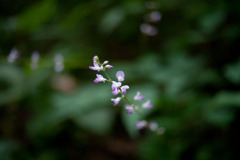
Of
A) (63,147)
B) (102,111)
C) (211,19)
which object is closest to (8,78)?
(63,147)

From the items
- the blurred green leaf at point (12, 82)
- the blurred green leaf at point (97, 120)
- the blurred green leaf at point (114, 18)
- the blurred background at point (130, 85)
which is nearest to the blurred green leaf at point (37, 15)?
the blurred background at point (130, 85)

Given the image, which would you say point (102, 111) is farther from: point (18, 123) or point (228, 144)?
point (18, 123)

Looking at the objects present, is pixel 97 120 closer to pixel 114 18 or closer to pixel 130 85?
pixel 130 85

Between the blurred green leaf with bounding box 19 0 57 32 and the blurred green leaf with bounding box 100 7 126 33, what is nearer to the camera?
the blurred green leaf with bounding box 19 0 57 32

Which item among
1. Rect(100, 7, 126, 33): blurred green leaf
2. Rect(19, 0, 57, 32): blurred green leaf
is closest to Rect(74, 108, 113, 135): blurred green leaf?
Rect(100, 7, 126, 33): blurred green leaf

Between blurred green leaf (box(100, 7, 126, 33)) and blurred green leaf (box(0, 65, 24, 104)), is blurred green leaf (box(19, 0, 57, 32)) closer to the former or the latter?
blurred green leaf (box(0, 65, 24, 104))

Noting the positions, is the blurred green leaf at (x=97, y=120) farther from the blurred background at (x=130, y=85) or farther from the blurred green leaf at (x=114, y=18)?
the blurred green leaf at (x=114, y=18)

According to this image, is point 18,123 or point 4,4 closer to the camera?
point 18,123

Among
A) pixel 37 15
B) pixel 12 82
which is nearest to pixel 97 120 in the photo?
pixel 12 82
